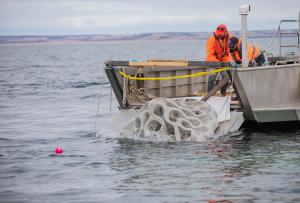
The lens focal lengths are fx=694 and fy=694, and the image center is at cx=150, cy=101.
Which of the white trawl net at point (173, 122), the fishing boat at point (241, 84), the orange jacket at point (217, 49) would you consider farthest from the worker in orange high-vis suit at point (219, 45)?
the white trawl net at point (173, 122)

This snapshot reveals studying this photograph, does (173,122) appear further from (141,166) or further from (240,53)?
(240,53)

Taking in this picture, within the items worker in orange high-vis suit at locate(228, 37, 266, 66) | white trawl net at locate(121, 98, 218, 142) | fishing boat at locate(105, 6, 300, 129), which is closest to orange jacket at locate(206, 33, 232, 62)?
worker in orange high-vis suit at locate(228, 37, 266, 66)

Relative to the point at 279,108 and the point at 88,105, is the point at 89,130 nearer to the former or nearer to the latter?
the point at 279,108

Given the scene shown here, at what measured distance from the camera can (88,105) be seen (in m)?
24.6

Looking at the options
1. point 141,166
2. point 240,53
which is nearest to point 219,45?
point 240,53

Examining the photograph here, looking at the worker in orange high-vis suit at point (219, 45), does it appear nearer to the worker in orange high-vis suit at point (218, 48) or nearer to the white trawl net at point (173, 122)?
the worker in orange high-vis suit at point (218, 48)

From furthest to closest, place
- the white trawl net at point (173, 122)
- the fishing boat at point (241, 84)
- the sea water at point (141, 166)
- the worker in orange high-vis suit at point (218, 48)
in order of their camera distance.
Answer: the worker in orange high-vis suit at point (218, 48)
the fishing boat at point (241, 84)
the white trawl net at point (173, 122)
the sea water at point (141, 166)

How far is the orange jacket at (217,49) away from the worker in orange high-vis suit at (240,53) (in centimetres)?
23

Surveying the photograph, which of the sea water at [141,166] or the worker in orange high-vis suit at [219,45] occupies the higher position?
the worker in orange high-vis suit at [219,45]

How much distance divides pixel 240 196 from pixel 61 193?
262cm

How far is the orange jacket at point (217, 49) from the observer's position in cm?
1582

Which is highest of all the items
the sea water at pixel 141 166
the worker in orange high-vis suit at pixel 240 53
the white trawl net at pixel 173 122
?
the worker in orange high-vis suit at pixel 240 53

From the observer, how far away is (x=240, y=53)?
1566 centimetres

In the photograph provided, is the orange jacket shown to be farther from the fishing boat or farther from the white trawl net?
the white trawl net
